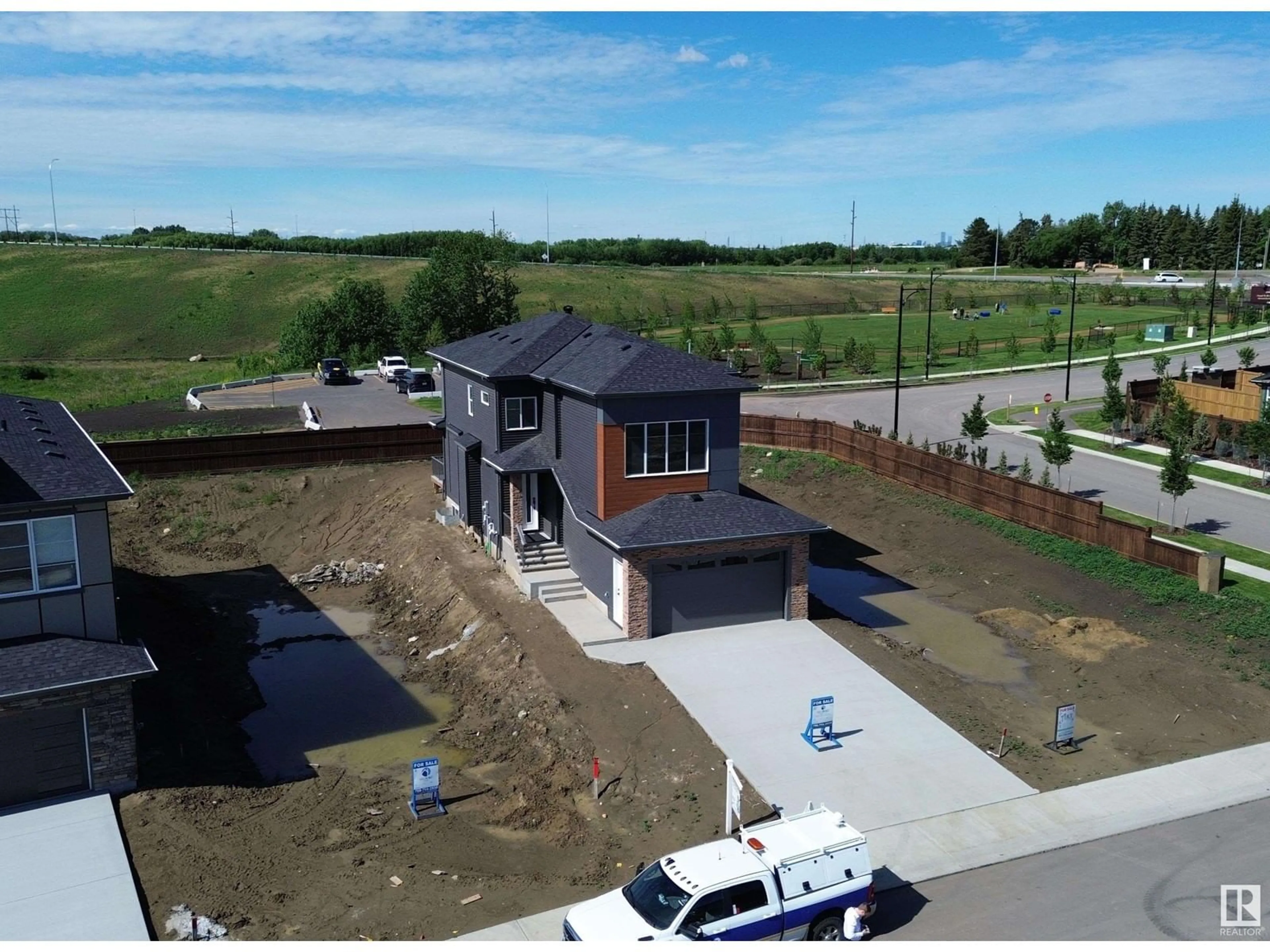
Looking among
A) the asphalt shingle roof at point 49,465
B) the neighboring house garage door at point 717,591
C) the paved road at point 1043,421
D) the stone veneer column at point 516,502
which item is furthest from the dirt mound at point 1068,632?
the asphalt shingle roof at point 49,465

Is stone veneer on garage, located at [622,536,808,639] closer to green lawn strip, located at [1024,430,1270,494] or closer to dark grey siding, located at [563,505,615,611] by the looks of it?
dark grey siding, located at [563,505,615,611]

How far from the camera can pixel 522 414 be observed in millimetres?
33750

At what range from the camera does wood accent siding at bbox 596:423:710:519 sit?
28.4 meters

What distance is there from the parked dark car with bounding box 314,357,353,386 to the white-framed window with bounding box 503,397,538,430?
34.2 m

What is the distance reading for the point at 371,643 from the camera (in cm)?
3122

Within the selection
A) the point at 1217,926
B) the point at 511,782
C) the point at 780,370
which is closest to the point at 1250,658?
the point at 1217,926

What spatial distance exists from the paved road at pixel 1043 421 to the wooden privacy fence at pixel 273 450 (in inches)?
745

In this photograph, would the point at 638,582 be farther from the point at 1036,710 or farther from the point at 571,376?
the point at 1036,710

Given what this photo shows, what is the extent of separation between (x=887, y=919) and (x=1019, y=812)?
4.53m

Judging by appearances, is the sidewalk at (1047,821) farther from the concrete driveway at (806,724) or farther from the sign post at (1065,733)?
the sign post at (1065,733)

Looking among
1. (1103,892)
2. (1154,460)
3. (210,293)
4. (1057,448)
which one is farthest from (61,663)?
(210,293)

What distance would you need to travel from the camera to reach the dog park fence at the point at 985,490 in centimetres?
3011

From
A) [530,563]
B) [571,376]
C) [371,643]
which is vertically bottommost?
[371,643]

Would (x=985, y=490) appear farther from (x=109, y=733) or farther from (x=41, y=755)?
(x=41, y=755)
